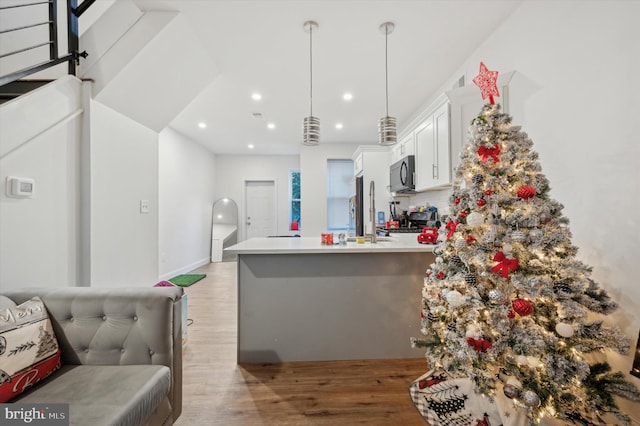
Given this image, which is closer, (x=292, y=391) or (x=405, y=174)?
(x=292, y=391)

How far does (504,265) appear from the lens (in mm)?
1299

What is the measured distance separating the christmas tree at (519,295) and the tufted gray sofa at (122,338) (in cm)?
140

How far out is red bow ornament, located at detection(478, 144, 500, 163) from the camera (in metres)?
1.42

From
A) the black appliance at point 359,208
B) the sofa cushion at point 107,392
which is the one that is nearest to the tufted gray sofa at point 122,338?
the sofa cushion at point 107,392

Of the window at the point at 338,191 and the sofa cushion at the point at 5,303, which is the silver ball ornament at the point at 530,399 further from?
the window at the point at 338,191

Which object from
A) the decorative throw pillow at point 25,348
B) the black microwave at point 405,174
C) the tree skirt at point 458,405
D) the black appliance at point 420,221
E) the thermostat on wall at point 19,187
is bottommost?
the tree skirt at point 458,405

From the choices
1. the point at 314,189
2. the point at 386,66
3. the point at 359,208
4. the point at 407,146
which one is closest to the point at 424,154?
the point at 407,146

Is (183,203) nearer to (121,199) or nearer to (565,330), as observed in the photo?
(121,199)

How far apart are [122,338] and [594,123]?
2759mm

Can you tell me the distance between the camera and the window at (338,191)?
653 centimetres

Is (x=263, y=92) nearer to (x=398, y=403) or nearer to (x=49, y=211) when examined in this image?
(x=49, y=211)

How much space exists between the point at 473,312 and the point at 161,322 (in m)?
1.51

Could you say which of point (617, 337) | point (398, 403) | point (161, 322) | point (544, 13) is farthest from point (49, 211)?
point (544, 13)

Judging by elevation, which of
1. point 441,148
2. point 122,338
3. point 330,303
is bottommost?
point 330,303
